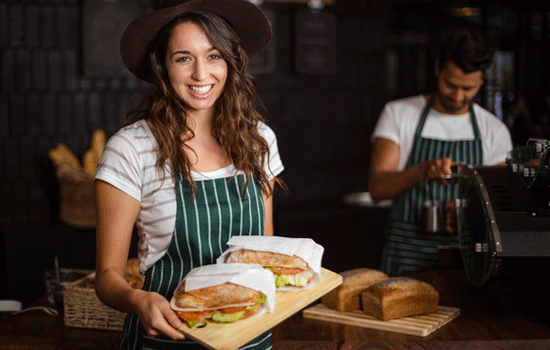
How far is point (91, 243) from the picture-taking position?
3898mm

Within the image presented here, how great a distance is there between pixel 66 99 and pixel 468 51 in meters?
2.85

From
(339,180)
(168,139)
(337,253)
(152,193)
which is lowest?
(337,253)

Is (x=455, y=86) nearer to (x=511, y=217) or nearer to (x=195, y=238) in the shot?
(x=511, y=217)

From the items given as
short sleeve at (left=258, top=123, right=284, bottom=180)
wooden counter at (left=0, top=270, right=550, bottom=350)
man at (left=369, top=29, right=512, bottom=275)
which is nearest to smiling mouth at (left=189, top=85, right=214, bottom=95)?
short sleeve at (left=258, top=123, right=284, bottom=180)

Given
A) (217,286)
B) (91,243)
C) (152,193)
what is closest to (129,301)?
(217,286)

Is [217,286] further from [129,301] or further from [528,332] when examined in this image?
[528,332]

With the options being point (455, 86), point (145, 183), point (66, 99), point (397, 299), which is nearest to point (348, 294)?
point (397, 299)

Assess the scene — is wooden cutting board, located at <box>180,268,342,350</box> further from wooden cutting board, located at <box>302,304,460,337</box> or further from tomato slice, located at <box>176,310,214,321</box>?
wooden cutting board, located at <box>302,304,460,337</box>

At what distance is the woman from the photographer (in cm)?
155

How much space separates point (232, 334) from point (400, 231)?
1612 mm

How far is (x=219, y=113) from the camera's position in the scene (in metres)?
1.80

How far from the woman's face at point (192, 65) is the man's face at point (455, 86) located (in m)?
1.25

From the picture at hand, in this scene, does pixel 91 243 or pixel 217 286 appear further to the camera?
pixel 91 243

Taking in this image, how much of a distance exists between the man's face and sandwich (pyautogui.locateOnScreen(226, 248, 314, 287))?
1.33 meters
